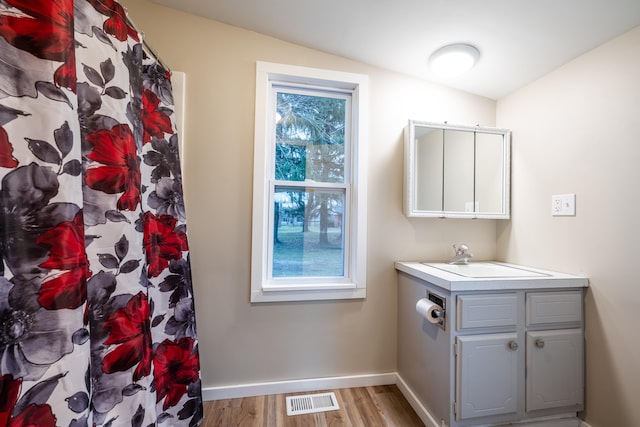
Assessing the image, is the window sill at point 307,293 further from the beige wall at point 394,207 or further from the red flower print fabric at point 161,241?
the red flower print fabric at point 161,241

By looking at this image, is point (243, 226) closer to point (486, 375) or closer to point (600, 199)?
point (486, 375)

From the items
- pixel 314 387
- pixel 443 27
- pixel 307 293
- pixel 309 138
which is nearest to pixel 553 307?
pixel 307 293

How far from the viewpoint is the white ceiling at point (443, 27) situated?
49.9 inches

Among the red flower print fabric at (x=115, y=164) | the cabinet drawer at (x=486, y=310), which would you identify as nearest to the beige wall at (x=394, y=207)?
the cabinet drawer at (x=486, y=310)

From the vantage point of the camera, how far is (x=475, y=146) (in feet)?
6.28

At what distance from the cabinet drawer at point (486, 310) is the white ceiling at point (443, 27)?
4.39ft

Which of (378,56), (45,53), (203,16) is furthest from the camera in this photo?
(378,56)

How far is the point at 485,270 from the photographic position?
5.50 feet

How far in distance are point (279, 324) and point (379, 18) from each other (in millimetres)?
1854

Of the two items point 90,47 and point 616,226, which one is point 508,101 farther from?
point 90,47

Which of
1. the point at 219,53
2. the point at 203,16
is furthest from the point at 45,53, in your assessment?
the point at 203,16

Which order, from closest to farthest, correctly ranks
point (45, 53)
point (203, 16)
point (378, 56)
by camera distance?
point (45, 53), point (203, 16), point (378, 56)

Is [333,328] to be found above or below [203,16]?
below

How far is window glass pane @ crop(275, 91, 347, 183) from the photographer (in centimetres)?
185
